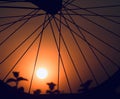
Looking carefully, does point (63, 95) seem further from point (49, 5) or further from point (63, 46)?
point (63, 46)

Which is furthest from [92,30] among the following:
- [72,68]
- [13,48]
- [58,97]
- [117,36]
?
[58,97]

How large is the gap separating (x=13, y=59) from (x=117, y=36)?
7.82 ft

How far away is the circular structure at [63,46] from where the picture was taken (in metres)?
5.66

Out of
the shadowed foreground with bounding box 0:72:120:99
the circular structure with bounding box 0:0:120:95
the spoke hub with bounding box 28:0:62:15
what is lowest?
the shadowed foreground with bounding box 0:72:120:99

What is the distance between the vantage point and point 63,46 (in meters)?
6.01

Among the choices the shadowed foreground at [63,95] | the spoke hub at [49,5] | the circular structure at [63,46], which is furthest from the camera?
the circular structure at [63,46]

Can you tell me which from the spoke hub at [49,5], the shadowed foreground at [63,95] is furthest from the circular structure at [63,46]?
the shadowed foreground at [63,95]

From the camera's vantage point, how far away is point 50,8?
404 centimetres

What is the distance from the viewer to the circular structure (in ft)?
18.6

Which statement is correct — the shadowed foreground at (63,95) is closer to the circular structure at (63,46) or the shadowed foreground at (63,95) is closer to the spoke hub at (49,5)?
the spoke hub at (49,5)

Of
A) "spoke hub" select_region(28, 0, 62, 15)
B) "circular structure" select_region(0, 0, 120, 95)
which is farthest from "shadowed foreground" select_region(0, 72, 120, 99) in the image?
"circular structure" select_region(0, 0, 120, 95)

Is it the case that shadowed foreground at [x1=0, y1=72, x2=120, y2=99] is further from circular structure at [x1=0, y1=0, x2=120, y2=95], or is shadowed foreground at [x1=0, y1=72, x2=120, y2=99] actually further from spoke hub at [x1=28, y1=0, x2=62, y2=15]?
circular structure at [x1=0, y1=0, x2=120, y2=95]

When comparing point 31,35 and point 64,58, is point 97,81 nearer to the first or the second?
point 64,58

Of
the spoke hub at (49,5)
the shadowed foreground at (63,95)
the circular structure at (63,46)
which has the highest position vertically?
the circular structure at (63,46)
